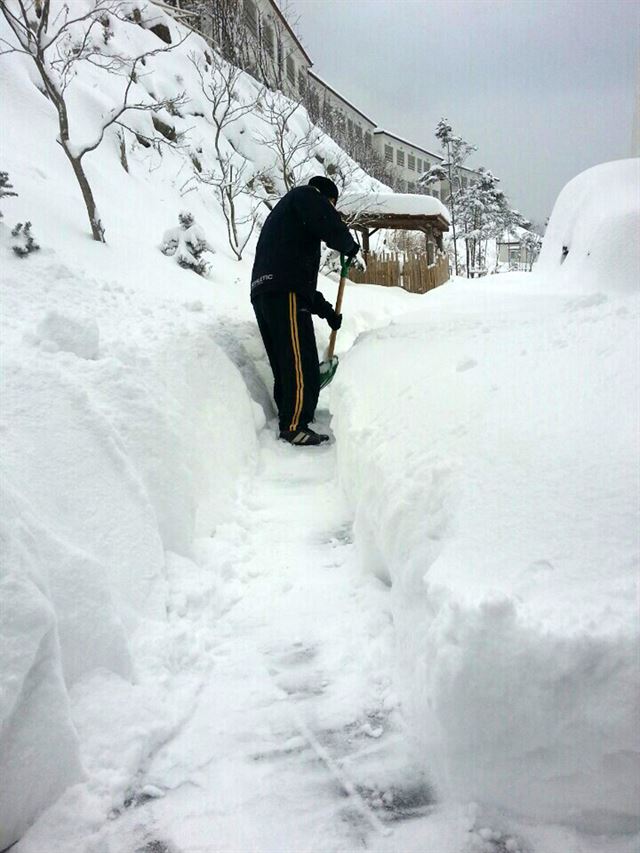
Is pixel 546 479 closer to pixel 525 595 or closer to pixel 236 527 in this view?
pixel 525 595

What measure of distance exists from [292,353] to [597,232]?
2.42 m

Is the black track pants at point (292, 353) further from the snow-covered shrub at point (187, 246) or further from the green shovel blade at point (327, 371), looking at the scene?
the snow-covered shrub at point (187, 246)

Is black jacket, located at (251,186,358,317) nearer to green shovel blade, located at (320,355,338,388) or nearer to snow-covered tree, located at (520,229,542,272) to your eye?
green shovel blade, located at (320,355,338,388)

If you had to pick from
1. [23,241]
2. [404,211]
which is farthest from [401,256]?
[23,241]

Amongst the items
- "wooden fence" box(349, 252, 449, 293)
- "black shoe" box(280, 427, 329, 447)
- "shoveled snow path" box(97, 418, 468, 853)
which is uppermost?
"wooden fence" box(349, 252, 449, 293)

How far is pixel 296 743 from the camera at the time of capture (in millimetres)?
1391

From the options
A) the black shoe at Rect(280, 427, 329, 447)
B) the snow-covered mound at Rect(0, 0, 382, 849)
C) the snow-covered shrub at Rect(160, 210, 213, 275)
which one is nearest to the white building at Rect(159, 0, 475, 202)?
the snow-covered shrub at Rect(160, 210, 213, 275)

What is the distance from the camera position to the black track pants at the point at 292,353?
3916mm

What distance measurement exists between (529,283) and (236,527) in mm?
4481

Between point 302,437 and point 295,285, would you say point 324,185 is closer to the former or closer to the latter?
point 295,285

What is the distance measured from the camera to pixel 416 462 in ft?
6.07

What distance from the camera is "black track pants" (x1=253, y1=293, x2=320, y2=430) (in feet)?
12.8

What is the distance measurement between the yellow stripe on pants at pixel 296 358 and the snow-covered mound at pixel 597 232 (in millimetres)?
2039

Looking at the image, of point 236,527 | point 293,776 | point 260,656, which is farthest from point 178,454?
point 293,776
